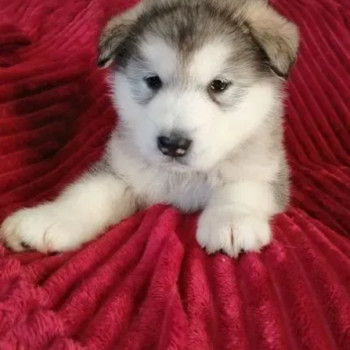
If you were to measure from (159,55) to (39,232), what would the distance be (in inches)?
25.9

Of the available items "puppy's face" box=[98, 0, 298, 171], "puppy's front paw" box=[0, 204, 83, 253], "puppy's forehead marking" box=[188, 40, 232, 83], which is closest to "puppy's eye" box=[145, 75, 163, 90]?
"puppy's face" box=[98, 0, 298, 171]

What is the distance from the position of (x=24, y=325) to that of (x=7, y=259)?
27cm

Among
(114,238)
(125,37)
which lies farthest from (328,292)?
(125,37)

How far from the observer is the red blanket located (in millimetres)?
1347

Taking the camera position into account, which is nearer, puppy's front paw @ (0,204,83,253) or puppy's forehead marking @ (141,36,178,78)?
puppy's front paw @ (0,204,83,253)

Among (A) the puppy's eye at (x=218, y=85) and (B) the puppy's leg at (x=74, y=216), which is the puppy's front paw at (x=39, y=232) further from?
(A) the puppy's eye at (x=218, y=85)

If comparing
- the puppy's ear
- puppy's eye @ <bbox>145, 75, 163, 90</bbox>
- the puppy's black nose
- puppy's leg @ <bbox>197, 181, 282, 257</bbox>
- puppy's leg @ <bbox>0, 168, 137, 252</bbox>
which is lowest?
puppy's leg @ <bbox>0, 168, 137, 252</bbox>

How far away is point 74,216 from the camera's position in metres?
1.89

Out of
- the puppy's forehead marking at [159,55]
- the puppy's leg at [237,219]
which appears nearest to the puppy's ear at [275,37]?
the puppy's forehead marking at [159,55]

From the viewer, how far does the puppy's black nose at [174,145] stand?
1.71 m

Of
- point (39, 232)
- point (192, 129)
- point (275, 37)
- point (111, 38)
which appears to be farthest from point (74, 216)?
point (275, 37)

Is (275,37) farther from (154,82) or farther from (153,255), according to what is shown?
(153,255)

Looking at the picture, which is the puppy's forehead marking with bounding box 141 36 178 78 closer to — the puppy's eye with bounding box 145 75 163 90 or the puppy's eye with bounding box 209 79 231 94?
the puppy's eye with bounding box 145 75 163 90

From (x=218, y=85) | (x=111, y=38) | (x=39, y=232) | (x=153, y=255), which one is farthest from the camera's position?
(x=111, y=38)
